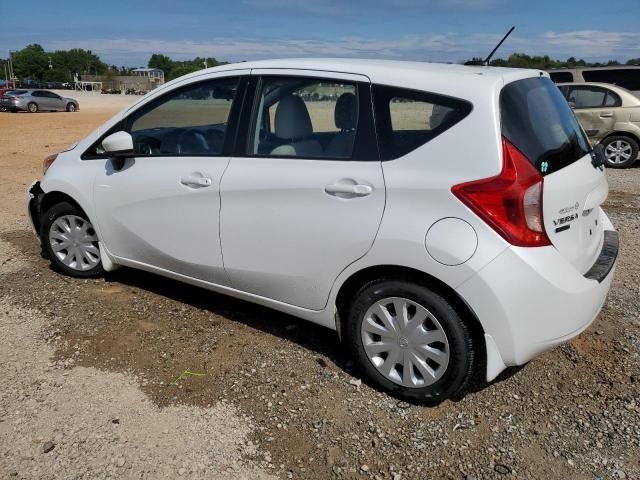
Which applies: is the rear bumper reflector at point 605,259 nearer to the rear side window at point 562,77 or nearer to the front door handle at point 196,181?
the front door handle at point 196,181

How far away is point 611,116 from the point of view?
11133mm

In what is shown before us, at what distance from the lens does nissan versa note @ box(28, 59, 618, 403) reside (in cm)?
278

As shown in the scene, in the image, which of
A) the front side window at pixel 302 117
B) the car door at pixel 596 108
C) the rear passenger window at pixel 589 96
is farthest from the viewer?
the rear passenger window at pixel 589 96

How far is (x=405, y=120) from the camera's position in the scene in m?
3.07

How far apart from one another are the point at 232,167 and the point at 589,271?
2137 millimetres

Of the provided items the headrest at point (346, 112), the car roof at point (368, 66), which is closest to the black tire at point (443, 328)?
the headrest at point (346, 112)

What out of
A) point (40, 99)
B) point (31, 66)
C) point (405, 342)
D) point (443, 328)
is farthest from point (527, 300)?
point (31, 66)

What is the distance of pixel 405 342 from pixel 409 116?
3.94 ft

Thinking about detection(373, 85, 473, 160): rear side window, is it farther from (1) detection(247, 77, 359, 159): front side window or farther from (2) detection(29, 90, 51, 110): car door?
(2) detection(29, 90, 51, 110): car door

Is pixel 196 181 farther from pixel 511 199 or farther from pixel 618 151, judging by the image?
pixel 618 151

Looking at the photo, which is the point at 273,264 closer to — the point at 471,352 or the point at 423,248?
the point at 423,248

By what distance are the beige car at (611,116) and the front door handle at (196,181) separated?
9478mm

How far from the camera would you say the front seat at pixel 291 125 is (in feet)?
11.5

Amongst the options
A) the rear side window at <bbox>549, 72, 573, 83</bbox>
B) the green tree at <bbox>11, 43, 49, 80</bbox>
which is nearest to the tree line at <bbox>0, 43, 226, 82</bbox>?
the green tree at <bbox>11, 43, 49, 80</bbox>
